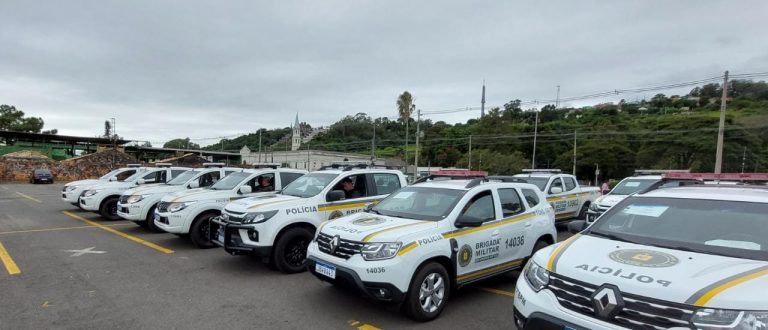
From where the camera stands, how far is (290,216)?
652 cm

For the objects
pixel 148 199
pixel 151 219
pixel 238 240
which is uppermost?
pixel 148 199

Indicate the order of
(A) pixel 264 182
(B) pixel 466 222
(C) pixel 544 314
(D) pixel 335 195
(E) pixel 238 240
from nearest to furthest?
(C) pixel 544 314
(B) pixel 466 222
(E) pixel 238 240
(D) pixel 335 195
(A) pixel 264 182

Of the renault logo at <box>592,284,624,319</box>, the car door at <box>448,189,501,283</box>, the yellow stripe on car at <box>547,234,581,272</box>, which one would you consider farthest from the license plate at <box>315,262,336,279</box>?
the renault logo at <box>592,284,624,319</box>

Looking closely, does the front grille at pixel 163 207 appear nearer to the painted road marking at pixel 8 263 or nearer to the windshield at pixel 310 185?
the painted road marking at pixel 8 263

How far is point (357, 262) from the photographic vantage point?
439cm

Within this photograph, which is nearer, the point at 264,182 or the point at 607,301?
the point at 607,301

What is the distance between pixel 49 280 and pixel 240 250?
2691mm

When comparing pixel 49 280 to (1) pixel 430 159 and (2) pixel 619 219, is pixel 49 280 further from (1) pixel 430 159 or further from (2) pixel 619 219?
Result: (1) pixel 430 159

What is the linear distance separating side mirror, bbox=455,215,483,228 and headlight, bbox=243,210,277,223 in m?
2.99

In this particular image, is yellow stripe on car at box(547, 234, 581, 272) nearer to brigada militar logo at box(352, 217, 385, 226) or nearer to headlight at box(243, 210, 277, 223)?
brigada militar logo at box(352, 217, 385, 226)

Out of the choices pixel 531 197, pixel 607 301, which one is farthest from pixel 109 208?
pixel 607 301

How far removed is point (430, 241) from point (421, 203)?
1.09 metres

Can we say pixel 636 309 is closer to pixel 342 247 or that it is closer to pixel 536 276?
pixel 536 276

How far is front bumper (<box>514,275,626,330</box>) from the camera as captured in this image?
279cm
